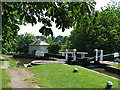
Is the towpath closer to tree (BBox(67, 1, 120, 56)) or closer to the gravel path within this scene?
the gravel path

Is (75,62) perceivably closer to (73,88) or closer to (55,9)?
(73,88)

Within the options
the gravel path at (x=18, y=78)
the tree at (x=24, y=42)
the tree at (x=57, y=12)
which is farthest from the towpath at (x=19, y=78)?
the tree at (x=24, y=42)

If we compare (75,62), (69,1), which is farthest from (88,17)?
(75,62)

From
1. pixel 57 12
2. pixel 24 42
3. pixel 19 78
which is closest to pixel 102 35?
pixel 19 78

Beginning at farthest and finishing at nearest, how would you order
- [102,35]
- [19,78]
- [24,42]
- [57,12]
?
[24,42] < [102,35] < [19,78] < [57,12]

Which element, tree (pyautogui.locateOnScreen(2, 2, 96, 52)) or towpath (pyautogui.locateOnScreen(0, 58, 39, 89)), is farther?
towpath (pyautogui.locateOnScreen(0, 58, 39, 89))

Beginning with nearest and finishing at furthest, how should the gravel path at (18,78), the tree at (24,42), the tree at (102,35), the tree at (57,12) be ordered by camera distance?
the tree at (57,12) → the gravel path at (18,78) → the tree at (102,35) → the tree at (24,42)

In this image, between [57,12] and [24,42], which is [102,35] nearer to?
[57,12]

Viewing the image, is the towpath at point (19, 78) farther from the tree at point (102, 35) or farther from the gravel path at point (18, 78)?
the tree at point (102, 35)

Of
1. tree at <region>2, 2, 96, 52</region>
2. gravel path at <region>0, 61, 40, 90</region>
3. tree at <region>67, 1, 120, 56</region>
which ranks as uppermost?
tree at <region>67, 1, 120, 56</region>

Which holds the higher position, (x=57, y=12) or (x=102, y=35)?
(x=102, y=35)

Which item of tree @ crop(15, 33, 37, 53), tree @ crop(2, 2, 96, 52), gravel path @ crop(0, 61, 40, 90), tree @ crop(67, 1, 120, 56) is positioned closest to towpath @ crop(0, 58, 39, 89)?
gravel path @ crop(0, 61, 40, 90)

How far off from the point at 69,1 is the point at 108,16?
21.9 meters

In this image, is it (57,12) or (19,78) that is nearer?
(57,12)
